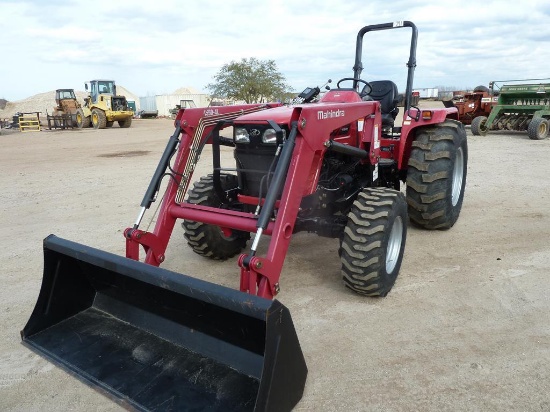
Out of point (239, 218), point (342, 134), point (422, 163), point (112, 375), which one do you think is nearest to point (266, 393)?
point (112, 375)

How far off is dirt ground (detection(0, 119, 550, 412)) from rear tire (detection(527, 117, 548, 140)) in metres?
8.98

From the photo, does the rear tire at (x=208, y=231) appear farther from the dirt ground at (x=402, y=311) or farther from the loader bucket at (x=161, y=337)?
the loader bucket at (x=161, y=337)

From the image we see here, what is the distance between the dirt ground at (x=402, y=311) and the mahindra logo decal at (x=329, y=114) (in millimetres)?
1497

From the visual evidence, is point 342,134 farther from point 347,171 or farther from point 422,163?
point 422,163

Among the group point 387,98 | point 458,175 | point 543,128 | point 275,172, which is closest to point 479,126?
point 543,128

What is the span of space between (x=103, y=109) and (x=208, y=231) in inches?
933

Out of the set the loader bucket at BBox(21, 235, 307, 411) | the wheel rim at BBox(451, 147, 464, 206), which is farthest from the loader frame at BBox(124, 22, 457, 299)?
the wheel rim at BBox(451, 147, 464, 206)

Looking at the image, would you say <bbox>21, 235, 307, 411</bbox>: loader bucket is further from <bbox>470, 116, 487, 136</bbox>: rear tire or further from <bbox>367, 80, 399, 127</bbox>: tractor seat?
<bbox>470, 116, 487, 136</bbox>: rear tire

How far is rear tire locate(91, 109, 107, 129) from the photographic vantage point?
83.5 ft

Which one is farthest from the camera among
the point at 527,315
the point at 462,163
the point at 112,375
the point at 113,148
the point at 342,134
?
the point at 113,148

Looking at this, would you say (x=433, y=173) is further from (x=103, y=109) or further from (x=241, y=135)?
(x=103, y=109)

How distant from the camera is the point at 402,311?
3.51 meters

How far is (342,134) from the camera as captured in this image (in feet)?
13.4

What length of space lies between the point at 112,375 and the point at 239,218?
51.3 inches
